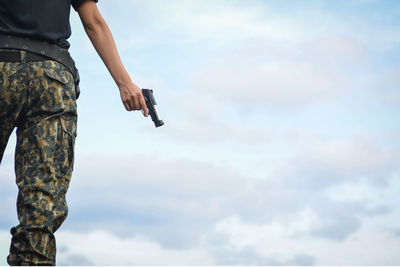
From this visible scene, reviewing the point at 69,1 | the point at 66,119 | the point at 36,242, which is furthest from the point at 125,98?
the point at 36,242

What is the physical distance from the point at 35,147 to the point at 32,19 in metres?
0.97

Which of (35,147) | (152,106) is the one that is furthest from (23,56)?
(152,106)

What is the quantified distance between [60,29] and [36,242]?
62.9 inches

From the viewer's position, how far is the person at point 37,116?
13.3 ft

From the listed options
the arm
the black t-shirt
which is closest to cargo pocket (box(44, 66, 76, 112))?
the black t-shirt

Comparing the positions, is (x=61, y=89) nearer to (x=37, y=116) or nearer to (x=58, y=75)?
(x=58, y=75)

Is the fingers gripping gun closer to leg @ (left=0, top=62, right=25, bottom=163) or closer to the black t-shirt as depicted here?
the black t-shirt

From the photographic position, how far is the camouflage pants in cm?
404

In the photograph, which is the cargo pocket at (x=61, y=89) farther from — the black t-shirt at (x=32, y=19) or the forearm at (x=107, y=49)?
the forearm at (x=107, y=49)

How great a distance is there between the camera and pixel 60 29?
440cm

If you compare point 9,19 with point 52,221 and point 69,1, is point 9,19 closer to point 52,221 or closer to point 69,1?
point 69,1

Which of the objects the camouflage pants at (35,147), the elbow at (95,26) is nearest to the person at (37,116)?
the camouflage pants at (35,147)

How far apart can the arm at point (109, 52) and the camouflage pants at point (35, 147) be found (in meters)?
0.58

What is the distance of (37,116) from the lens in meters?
4.11
